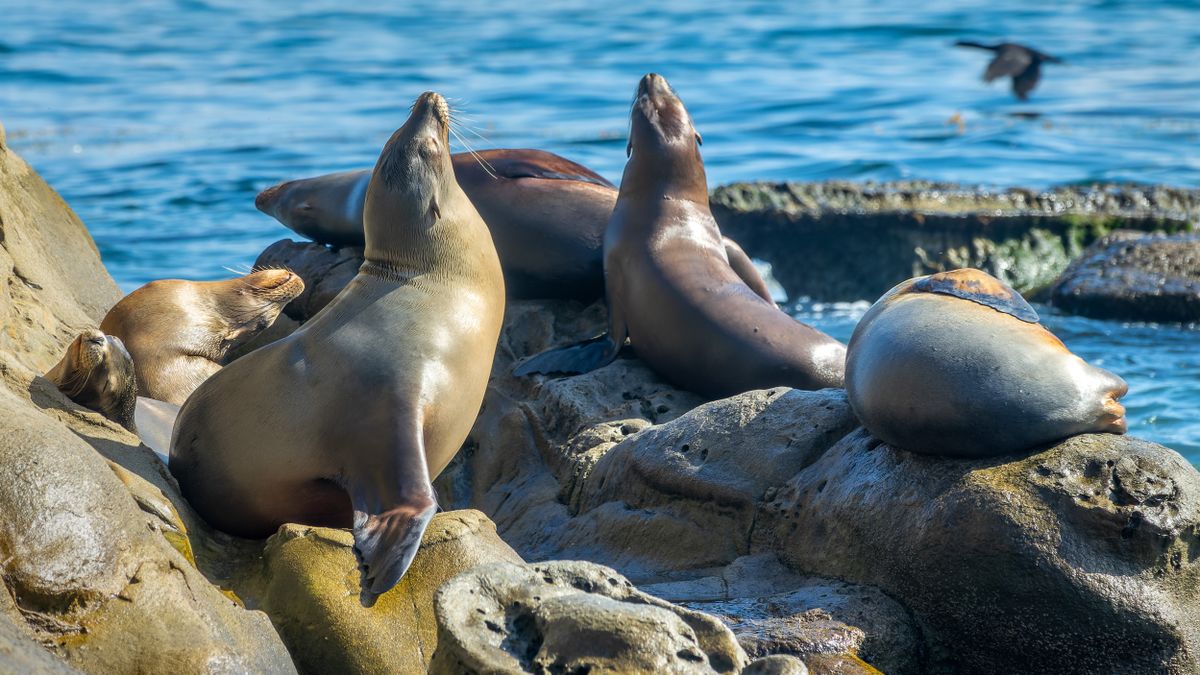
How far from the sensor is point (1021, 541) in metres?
4.31

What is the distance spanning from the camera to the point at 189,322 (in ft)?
22.3

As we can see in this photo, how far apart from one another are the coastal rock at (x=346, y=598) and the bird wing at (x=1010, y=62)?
14257 millimetres

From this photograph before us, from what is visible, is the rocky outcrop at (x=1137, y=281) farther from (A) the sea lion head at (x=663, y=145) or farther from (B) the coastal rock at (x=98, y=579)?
(B) the coastal rock at (x=98, y=579)

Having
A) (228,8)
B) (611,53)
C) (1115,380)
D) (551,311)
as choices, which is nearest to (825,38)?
(611,53)

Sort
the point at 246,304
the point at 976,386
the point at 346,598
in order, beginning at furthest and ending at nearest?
the point at 246,304 < the point at 976,386 < the point at 346,598

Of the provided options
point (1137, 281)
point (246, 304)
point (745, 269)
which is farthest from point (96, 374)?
point (1137, 281)

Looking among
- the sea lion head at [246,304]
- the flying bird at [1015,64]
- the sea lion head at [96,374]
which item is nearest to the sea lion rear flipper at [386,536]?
the sea lion head at [96,374]

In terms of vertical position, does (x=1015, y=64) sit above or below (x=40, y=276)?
below

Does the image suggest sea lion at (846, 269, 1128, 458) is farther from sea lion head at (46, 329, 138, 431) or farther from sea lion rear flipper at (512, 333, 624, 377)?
sea lion head at (46, 329, 138, 431)

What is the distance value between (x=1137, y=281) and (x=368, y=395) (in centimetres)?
745

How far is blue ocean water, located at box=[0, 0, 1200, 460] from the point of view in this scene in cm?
1440

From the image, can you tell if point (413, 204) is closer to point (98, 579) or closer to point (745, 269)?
point (98, 579)

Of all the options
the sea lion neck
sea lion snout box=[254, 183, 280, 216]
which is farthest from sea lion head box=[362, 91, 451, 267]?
sea lion snout box=[254, 183, 280, 216]

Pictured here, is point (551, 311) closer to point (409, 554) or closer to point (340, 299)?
point (340, 299)
